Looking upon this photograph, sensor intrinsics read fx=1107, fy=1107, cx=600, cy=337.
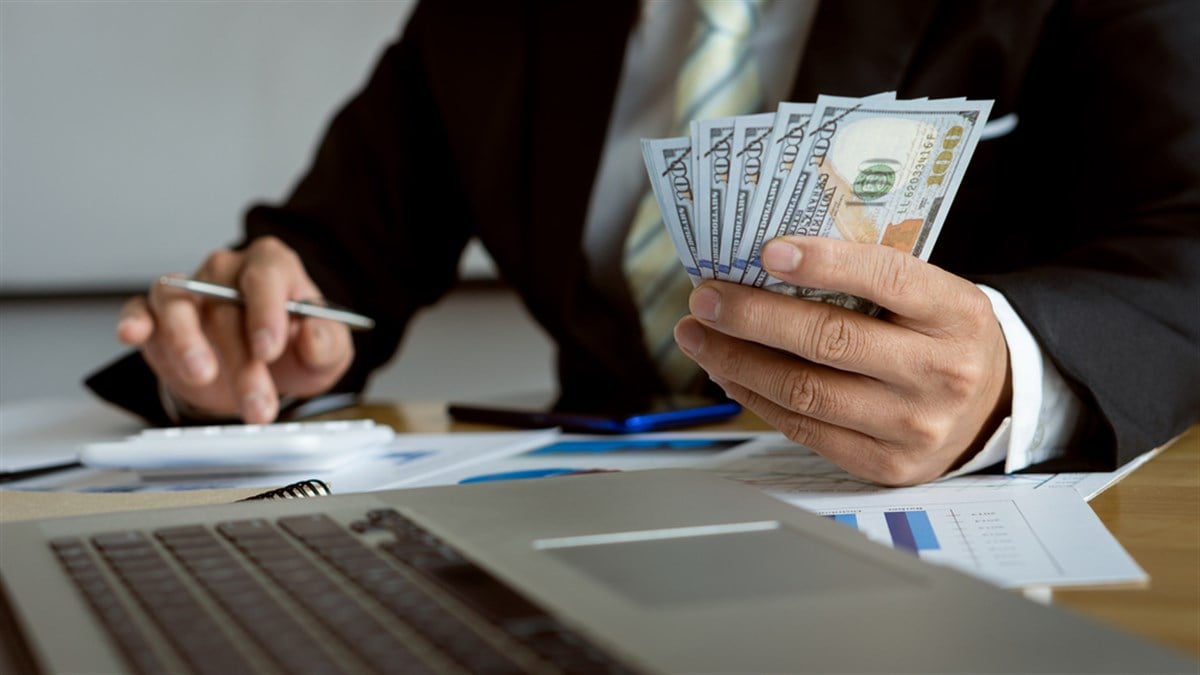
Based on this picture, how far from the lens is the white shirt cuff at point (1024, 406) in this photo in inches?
26.7

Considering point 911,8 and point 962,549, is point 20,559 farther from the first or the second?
point 911,8

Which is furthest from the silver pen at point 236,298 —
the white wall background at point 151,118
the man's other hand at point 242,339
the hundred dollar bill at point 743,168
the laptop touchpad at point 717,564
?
the white wall background at point 151,118

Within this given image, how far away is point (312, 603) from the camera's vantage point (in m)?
0.36

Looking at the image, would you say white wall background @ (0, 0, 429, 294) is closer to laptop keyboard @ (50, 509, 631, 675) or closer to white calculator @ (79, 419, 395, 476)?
white calculator @ (79, 419, 395, 476)

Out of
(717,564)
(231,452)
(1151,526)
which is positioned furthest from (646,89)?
(717,564)

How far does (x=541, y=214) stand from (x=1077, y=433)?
0.75m

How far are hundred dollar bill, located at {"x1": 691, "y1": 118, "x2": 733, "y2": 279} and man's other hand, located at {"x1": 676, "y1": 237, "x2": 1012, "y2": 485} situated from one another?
0.03m

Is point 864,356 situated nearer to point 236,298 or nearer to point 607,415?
point 607,415

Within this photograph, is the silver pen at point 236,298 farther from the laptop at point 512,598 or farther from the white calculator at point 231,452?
the laptop at point 512,598

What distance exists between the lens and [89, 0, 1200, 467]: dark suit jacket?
771 mm

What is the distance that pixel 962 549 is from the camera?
50cm

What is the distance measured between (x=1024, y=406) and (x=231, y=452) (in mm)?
552

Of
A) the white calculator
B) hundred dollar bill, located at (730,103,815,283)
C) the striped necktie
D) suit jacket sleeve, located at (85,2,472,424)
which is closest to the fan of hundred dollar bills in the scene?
hundred dollar bill, located at (730,103,815,283)

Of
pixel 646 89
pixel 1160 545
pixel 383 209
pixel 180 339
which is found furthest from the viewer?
pixel 383 209
